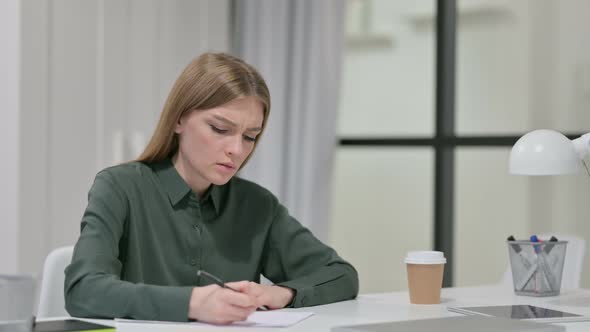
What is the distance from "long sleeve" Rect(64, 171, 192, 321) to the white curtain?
69.9 inches

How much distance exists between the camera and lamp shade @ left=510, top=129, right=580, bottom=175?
1.81 m

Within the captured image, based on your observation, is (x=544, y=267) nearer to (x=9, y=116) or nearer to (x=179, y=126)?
(x=179, y=126)

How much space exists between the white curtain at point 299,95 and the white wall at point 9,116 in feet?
3.65

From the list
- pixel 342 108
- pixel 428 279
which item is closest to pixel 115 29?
pixel 342 108

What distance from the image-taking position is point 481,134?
3486 mm

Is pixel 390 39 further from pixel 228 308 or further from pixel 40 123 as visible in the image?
pixel 228 308

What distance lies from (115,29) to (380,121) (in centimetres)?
125

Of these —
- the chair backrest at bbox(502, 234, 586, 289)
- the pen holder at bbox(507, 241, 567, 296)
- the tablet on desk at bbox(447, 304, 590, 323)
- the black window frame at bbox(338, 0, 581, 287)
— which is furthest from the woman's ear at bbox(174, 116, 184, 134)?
the black window frame at bbox(338, 0, 581, 287)

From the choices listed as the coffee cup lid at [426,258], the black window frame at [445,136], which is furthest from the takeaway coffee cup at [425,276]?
the black window frame at [445,136]

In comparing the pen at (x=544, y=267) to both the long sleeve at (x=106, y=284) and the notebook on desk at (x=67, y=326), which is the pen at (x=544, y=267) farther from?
the notebook on desk at (x=67, y=326)

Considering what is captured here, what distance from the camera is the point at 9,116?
9.32ft

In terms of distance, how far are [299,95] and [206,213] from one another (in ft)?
5.36

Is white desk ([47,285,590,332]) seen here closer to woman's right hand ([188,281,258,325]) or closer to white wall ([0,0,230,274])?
woman's right hand ([188,281,258,325])

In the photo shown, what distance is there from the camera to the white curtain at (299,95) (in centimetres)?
358
